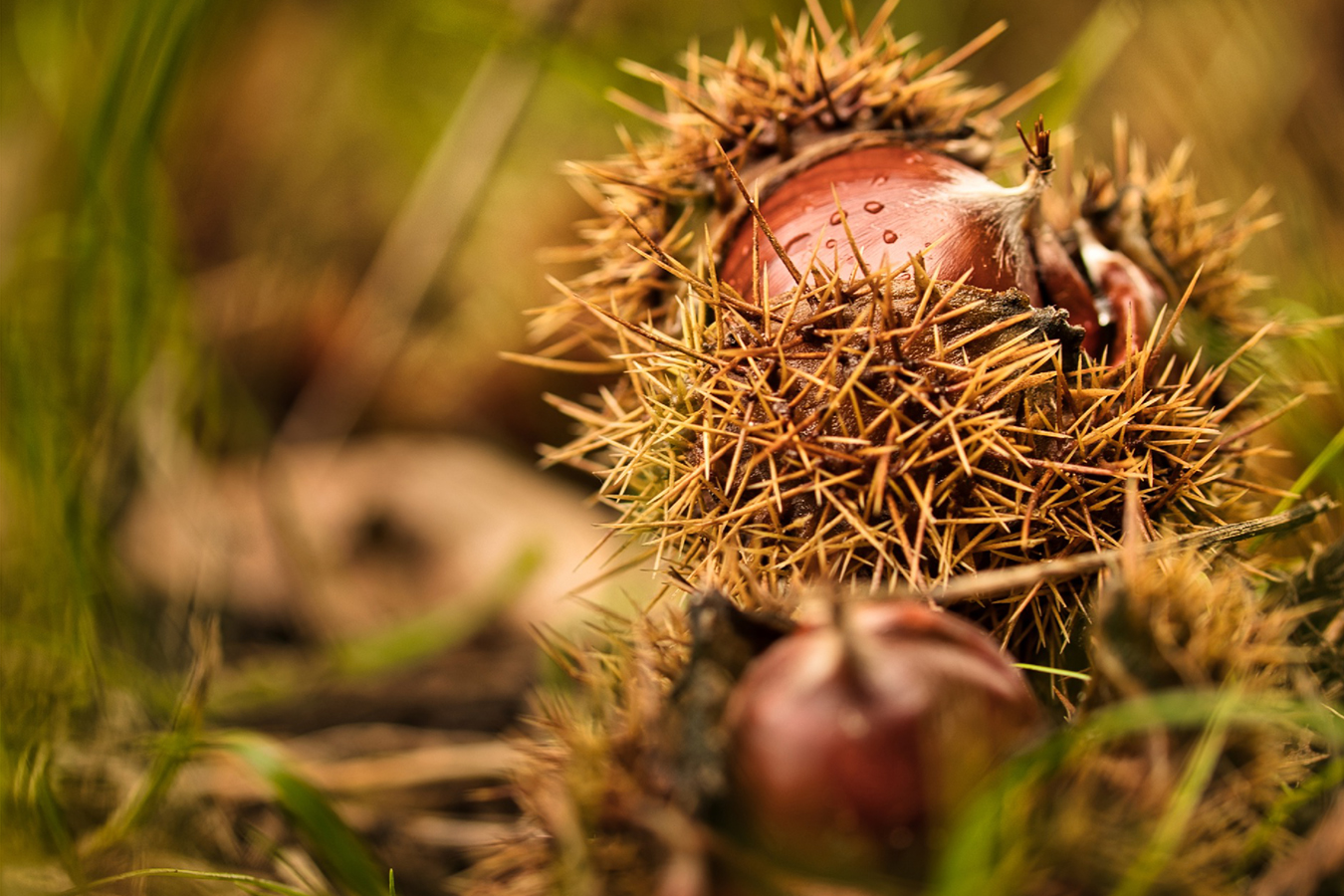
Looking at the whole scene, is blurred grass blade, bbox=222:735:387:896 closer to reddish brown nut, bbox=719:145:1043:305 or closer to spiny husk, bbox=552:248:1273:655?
spiny husk, bbox=552:248:1273:655

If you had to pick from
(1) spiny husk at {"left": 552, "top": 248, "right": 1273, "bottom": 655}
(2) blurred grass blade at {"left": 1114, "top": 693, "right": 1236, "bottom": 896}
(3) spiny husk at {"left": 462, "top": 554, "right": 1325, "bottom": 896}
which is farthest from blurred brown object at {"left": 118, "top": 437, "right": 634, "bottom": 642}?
(2) blurred grass blade at {"left": 1114, "top": 693, "right": 1236, "bottom": 896}

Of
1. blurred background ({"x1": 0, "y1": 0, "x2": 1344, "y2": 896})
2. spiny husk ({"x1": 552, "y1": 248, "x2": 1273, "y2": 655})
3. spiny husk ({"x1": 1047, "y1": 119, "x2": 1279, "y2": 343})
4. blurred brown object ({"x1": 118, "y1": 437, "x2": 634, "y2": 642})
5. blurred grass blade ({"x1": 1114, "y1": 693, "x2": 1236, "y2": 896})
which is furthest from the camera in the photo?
blurred brown object ({"x1": 118, "y1": 437, "x2": 634, "y2": 642})

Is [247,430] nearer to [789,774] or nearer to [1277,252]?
[789,774]

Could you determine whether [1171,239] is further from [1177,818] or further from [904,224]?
[1177,818]

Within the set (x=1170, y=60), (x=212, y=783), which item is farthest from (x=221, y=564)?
(x=1170, y=60)

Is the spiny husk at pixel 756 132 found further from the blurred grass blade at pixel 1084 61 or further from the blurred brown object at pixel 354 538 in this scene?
the blurred brown object at pixel 354 538

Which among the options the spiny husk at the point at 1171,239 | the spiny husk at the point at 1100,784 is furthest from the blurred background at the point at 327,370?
the spiny husk at the point at 1100,784

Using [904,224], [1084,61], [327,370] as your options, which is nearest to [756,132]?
[904,224]
